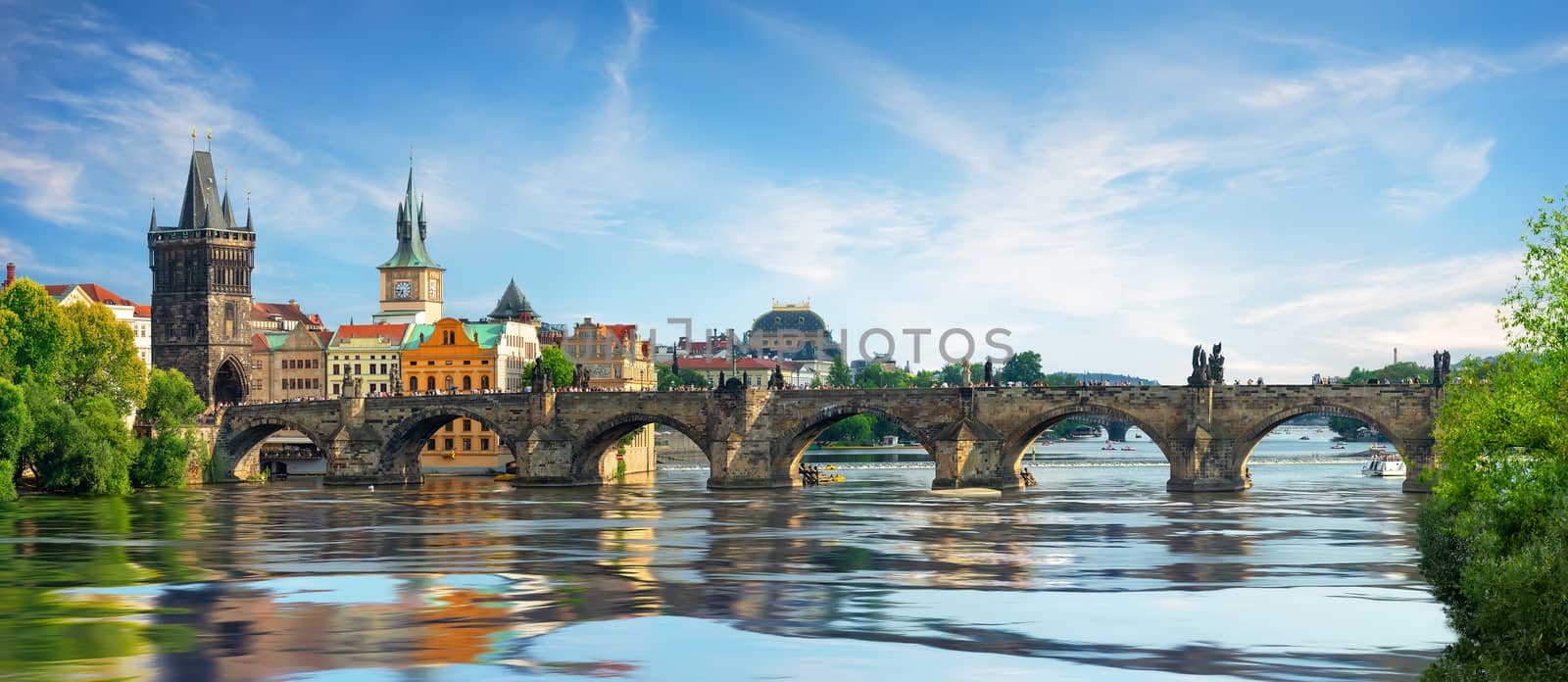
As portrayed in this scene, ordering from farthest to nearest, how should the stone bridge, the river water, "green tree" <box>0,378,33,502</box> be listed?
the stone bridge < "green tree" <box>0,378,33,502</box> < the river water

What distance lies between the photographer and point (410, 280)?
176m

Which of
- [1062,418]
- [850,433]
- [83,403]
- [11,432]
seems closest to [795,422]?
[1062,418]

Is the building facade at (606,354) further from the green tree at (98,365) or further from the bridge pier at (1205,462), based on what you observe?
the bridge pier at (1205,462)

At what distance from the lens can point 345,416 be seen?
108m

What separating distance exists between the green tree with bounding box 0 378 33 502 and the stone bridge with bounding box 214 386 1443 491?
78.2ft

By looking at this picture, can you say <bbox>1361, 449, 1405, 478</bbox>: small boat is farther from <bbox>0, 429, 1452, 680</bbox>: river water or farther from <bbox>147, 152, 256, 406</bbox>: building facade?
<bbox>147, 152, 256, 406</bbox>: building facade

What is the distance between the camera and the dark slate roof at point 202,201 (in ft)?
501

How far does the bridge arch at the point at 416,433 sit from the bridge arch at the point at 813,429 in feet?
56.5

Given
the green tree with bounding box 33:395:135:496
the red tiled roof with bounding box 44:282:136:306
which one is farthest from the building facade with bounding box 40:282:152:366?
the green tree with bounding box 33:395:135:496

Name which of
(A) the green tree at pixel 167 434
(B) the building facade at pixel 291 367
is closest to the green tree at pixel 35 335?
(A) the green tree at pixel 167 434

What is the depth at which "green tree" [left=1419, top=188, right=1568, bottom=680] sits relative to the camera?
84.2 ft

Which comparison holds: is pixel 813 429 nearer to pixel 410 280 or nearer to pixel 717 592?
pixel 717 592

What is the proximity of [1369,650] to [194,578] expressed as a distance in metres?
32.7

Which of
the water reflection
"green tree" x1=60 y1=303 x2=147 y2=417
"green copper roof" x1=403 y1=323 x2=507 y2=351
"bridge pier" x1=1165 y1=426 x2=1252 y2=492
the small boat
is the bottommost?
the water reflection
